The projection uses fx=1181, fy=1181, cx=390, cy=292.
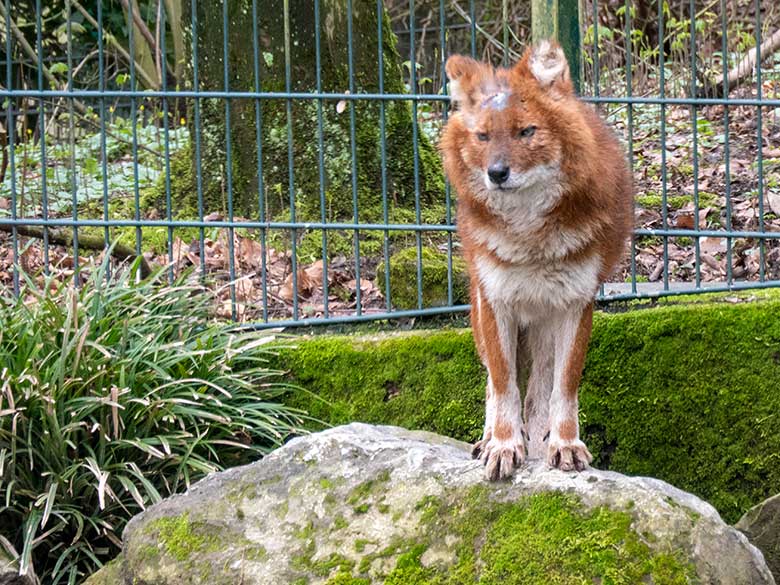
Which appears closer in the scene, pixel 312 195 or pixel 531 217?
pixel 531 217

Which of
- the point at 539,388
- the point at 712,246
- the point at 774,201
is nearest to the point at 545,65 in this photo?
the point at 539,388

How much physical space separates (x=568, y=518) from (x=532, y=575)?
24 centimetres

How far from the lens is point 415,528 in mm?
4293

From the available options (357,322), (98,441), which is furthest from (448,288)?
(98,441)

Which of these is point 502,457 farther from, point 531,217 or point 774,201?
point 774,201

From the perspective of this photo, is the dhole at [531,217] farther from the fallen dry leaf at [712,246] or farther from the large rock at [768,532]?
the fallen dry leaf at [712,246]

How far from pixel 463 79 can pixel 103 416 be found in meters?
2.38

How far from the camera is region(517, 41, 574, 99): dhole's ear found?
455 cm

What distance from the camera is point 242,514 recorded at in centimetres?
456

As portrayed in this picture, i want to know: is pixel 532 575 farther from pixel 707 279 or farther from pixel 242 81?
pixel 242 81

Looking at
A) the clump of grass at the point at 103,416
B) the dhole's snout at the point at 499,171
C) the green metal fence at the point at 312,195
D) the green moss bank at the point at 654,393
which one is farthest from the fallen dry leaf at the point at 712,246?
the dhole's snout at the point at 499,171

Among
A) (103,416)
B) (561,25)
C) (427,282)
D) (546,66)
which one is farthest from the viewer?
(427,282)

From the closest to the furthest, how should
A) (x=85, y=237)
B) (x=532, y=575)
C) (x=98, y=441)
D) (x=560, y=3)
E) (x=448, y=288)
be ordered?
(x=532, y=575)
(x=98, y=441)
(x=560, y=3)
(x=448, y=288)
(x=85, y=237)

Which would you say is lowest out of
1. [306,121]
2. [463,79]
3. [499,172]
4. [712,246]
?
[712,246]
